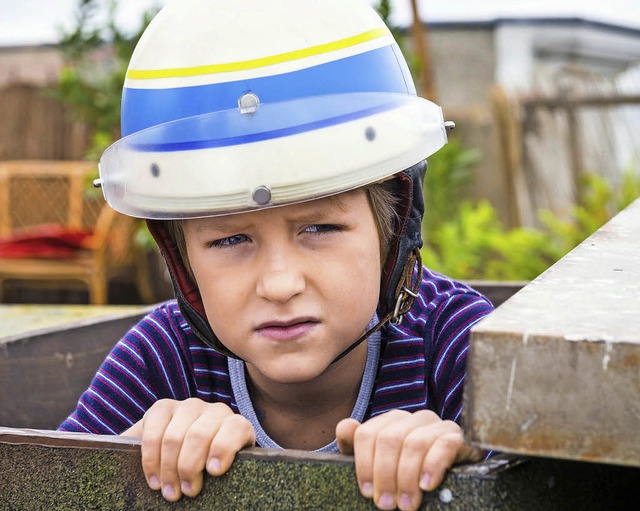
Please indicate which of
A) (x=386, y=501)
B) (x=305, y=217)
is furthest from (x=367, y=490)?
(x=305, y=217)

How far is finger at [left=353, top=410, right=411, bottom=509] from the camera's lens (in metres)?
1.12

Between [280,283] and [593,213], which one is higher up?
[280,283]

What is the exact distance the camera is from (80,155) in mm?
9555

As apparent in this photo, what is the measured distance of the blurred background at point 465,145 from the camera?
19.2ft

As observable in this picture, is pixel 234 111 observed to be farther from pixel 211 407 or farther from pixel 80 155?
pixel 80 155

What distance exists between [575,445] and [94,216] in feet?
26.8

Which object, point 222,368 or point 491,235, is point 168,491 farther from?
point 491,235

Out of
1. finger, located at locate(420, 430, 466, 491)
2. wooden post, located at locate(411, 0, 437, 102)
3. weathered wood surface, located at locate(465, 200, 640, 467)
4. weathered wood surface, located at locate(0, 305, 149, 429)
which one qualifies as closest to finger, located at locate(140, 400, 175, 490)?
finger, located at locate(420, 430, 466, 491)

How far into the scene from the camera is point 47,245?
7434mm

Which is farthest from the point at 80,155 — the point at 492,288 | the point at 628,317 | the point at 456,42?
the point at 628,317

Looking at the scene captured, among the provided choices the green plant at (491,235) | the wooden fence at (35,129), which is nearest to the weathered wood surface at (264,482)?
the green plant at (491,235)

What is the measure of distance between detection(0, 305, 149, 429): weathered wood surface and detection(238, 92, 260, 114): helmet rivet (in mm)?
972

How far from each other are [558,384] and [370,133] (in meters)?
0.77

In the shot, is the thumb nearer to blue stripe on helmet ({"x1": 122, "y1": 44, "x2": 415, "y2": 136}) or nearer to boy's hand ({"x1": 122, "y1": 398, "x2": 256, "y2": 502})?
boy's hand ({"x1": 122, "y1": 398, "x2": 256, "y2": 502})
